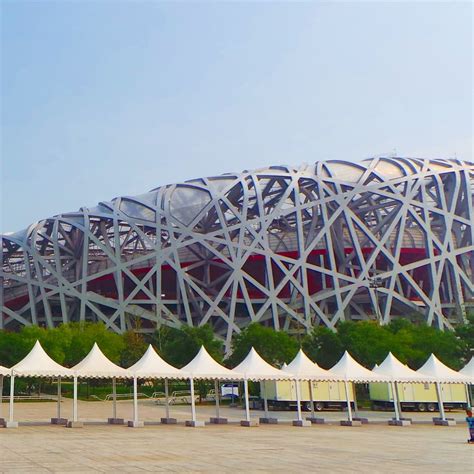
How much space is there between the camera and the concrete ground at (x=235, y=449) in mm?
12727

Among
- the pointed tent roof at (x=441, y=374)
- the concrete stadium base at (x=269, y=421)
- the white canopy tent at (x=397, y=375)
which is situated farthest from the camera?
the pointed tent roof at (x=441, y=374)

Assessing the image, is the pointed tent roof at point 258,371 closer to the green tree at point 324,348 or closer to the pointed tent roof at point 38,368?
the pointed tent roof at point 38,368

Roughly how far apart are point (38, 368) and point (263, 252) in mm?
34246

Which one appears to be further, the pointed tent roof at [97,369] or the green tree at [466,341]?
the green tree at [466,341]

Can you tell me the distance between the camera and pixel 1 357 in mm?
44625

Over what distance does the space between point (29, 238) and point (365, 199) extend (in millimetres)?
34380

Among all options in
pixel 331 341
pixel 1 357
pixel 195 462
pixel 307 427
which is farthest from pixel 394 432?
pixel 1 357

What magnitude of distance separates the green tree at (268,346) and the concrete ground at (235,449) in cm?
1586

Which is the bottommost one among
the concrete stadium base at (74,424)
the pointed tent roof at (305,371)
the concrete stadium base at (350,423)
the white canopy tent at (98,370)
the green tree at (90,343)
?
the concrete stadium base at (350,423)

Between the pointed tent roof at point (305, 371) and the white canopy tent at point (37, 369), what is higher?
the white canopy tent at point (37, 369)

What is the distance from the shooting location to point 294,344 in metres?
45.0

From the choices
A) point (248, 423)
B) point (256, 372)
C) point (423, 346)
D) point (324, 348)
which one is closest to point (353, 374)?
→ point (256, 372)

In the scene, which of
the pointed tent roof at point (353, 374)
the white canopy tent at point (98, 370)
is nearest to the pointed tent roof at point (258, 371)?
the pointed tent roof at point (353, 374)

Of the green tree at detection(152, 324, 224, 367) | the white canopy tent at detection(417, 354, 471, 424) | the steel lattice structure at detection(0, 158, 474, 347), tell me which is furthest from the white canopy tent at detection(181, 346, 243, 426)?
the steel lattice structure at detection(0, 158, 474, 347)
